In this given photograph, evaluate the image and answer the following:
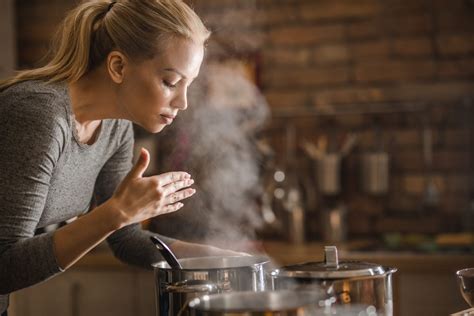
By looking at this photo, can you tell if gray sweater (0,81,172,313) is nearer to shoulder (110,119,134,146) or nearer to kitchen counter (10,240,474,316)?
shoulder (110,119,134,146)

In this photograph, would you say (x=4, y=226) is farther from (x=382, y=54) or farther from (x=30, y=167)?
(x=382, y=54)

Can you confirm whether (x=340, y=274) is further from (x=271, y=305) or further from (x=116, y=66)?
(x=116, y=66)

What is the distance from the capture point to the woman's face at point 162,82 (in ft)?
5.54

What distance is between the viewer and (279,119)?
3979 millimetres

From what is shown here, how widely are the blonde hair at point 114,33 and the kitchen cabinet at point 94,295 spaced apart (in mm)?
1935

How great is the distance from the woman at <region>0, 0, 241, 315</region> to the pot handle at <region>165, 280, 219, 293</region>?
0.57ft

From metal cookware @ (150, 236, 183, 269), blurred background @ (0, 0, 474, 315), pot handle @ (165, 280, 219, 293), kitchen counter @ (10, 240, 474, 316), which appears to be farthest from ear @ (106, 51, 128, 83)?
blurred background @ (0, 0, 474, 315)

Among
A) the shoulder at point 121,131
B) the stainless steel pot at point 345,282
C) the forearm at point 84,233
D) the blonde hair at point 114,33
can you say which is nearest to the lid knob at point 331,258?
the stainless steel pot at point 345,282

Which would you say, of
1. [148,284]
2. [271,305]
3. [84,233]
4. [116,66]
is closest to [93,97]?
[116,66]

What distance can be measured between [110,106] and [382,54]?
2337 millimetres

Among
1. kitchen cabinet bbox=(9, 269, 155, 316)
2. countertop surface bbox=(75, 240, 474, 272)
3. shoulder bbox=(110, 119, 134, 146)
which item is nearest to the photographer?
shoulder bbox=(110, 119, 134, 146)

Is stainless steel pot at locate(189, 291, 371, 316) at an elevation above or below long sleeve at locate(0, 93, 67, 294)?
below

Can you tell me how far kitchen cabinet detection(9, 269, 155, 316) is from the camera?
3.57 m

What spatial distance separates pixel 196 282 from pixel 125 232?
2.09ft
